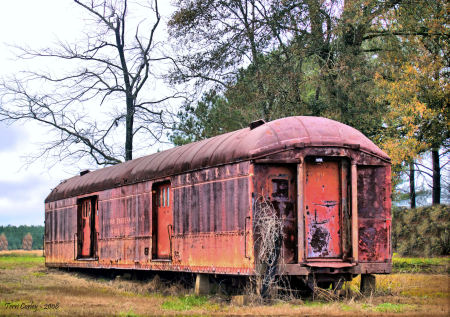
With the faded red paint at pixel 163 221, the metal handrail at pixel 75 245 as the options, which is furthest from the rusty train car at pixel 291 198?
the metal handrail at pixel 75 245

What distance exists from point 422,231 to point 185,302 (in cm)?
1893

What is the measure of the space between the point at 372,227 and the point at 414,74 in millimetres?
11383

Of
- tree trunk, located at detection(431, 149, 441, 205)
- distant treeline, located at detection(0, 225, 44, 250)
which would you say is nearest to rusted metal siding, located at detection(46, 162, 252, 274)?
tree trunk, located at detection(431, 149, 441, 205)

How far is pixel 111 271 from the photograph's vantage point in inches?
870

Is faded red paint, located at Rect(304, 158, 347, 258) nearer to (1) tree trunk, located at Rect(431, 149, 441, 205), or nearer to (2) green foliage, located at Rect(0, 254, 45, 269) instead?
(2) green foliage, located at Rect(0, 254, 45, 269)

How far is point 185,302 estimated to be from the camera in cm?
1295

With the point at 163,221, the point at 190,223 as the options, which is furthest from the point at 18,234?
the point at 190,223

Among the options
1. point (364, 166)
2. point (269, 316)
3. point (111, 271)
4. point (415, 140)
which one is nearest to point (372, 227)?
point (364, 166)

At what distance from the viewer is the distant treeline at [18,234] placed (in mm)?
60000

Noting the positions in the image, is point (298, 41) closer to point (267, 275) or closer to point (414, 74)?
point (414, 74)

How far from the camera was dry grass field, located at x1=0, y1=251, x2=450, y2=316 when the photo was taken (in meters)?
11.0

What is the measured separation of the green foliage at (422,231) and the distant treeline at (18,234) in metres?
38.8

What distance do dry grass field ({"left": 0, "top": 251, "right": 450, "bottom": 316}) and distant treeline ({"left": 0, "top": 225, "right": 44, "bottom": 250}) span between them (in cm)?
4489

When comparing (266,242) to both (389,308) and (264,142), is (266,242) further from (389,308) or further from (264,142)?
(389,308)
